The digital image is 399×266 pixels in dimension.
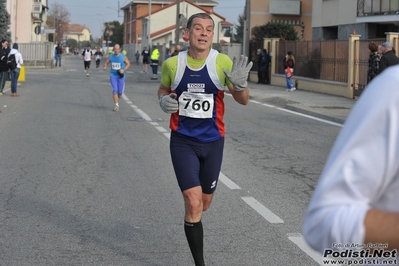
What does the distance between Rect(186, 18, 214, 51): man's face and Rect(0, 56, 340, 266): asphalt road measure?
1765 mm

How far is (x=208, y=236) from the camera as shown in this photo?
668 cm

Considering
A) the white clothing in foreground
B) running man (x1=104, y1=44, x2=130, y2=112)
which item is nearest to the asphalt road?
running man (x1=104, y1=44, x2=130, y2=112)

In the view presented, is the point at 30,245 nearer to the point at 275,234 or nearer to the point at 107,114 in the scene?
the point at 275,234

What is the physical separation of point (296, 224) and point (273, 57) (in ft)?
99.0

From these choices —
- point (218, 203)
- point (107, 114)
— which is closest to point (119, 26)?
point (107, 114)

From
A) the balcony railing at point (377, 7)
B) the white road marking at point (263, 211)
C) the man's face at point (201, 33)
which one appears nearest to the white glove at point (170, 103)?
the man's face at point (201, 33)

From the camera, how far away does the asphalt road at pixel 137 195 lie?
616 centimetres

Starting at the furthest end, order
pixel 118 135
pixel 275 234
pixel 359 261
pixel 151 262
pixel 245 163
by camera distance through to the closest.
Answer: pixel 118 135
pixel 245 163
pixel 275 234
pixel 151 262
pixel 359 261

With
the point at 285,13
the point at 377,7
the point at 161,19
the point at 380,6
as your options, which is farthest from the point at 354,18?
the point at 161,19

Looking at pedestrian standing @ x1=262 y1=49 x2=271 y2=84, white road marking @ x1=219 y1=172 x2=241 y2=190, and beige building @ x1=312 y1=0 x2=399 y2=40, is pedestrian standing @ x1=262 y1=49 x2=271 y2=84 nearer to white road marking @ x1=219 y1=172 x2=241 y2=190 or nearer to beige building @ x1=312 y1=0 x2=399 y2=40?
beige building @ x1=312 y1=0 x2=399 y2=40

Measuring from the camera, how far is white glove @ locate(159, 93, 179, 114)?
5234 millimetres

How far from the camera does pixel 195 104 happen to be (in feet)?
17.5

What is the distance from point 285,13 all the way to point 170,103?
2145 inches

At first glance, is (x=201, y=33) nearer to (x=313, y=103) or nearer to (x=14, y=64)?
(x=313, y=103)
